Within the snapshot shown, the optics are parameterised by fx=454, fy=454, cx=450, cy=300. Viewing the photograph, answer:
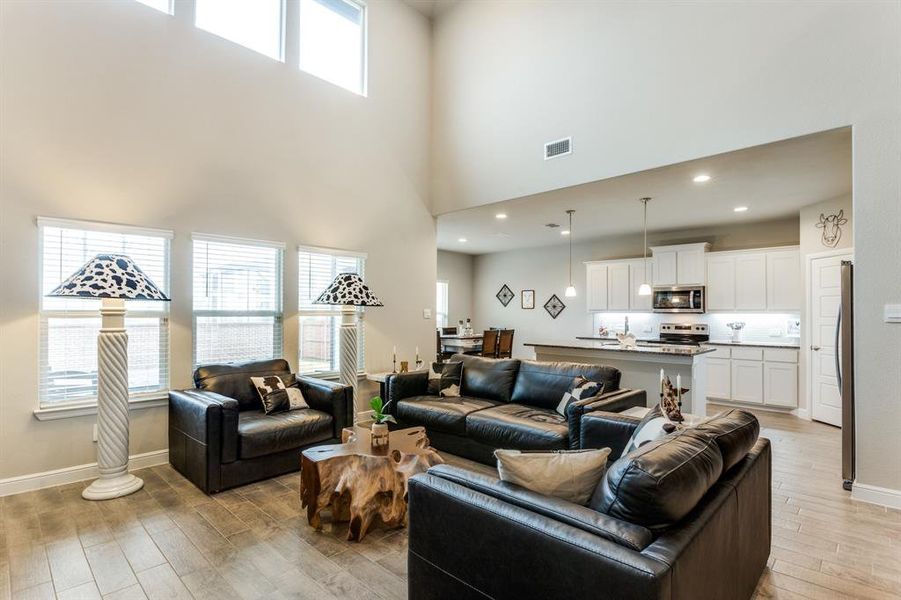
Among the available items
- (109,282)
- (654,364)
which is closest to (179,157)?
(109,282)

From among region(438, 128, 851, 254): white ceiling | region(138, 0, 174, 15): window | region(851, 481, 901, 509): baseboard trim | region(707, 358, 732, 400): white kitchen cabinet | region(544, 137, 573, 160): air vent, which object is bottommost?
region(851, 481, 901, 509): baseboard trim

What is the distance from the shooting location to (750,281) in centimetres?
673

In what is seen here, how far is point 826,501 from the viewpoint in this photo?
3289 millimetres

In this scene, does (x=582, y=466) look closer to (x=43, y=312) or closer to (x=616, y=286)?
(x=43, y=312)

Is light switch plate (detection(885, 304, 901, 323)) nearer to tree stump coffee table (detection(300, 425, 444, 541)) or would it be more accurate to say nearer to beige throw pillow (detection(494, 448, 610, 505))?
beige throw pillow (detection(494, 448, 610, 505))

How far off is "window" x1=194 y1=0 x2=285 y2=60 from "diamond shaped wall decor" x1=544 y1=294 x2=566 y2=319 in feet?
21.4

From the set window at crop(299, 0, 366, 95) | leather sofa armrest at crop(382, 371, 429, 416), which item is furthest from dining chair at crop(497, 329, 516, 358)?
window at crop(299, 0, 366, 95)

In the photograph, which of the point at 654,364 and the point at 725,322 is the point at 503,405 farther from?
the point at 725,322

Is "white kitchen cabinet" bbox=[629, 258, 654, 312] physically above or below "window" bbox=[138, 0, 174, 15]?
below

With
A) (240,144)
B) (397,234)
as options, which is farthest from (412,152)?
(240,144)

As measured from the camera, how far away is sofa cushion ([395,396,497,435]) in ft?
13.4

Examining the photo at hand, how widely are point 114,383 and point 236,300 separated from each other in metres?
1.35

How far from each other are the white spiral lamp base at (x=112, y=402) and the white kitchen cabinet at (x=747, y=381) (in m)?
7.21

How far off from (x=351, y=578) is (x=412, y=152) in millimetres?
5204
